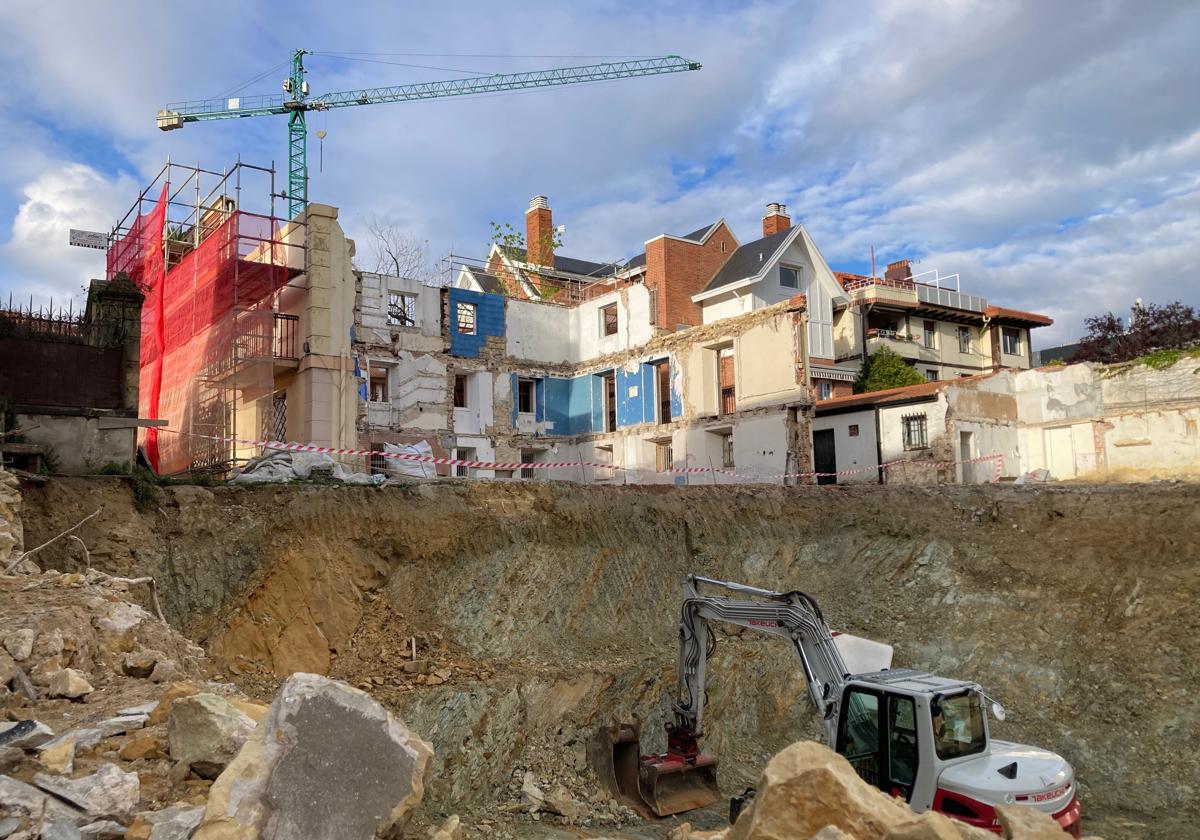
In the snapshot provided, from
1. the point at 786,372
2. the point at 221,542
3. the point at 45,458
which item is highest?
the point at 786,372

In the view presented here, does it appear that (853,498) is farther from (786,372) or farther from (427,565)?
(427,565)

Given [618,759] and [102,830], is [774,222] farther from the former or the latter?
[102,830]

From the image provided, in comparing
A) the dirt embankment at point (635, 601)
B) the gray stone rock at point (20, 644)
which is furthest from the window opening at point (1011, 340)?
the gray stone rock at point (20, 644)

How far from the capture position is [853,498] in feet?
77.0

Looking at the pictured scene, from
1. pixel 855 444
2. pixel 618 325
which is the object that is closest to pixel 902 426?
pixel 855 444

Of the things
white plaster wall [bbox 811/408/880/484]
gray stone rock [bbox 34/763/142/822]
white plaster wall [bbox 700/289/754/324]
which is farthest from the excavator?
white plaster wall [bbox 700/289/754/324]

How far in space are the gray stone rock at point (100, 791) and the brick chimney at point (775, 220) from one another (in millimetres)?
42743

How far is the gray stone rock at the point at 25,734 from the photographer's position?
5070mm

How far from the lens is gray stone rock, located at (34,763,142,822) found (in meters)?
4.64

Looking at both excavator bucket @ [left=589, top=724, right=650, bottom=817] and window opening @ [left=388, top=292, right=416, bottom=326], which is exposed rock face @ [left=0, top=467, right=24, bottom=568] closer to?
excavator bucket @ [left=589, top=724, right=650, bottom=817]

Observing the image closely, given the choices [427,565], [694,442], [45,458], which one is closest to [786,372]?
[694,442]

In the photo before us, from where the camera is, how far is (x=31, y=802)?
178 inches

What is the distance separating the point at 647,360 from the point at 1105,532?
17.8 meters

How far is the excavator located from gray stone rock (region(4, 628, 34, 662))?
7828 mm
